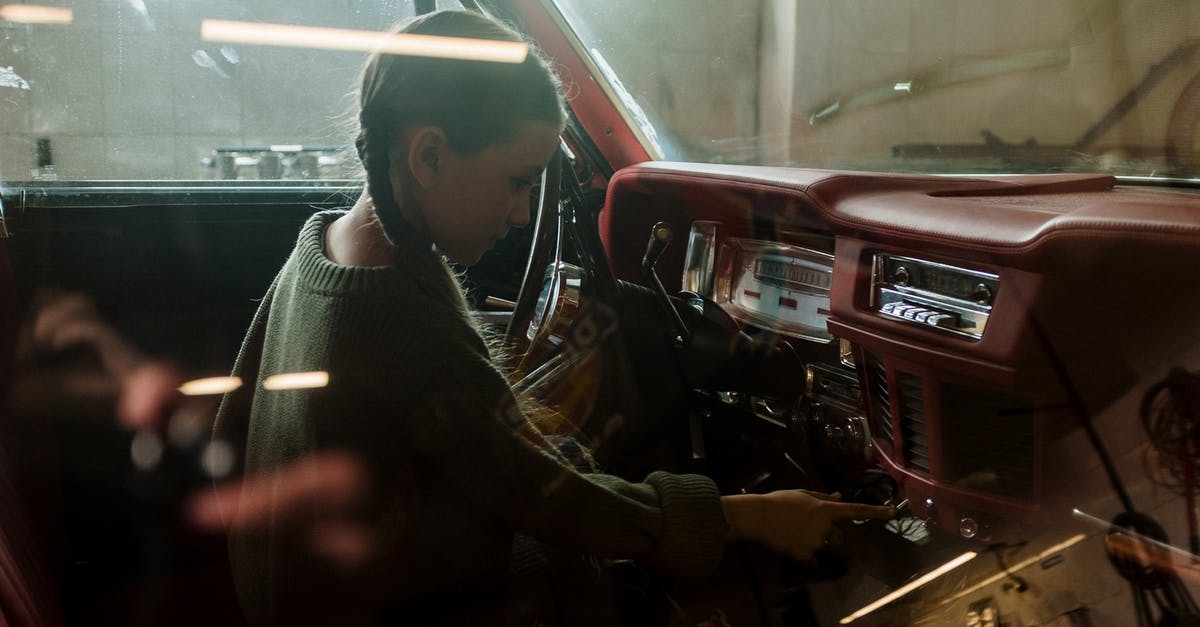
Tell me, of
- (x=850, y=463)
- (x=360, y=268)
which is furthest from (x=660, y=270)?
(x=360, y=268)

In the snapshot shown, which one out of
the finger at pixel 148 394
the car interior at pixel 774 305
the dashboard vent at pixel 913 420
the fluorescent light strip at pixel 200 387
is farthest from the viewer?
the finger at pixel 148 394

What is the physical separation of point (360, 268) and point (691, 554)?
0.49 metres

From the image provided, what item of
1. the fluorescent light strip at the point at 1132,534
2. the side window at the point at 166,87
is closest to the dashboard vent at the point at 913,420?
the fluorescent light strip at the point at 1132,534

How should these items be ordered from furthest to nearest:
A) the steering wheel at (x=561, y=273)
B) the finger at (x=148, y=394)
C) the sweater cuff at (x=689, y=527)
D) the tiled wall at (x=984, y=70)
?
1. the finger at (x=148, y=394)
2. the steering wheel at (x=561, y=273)
3. the tiled wall at (x=984, y=70)
4. the sweater cuff at (x=689, y=527)

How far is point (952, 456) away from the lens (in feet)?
4.11

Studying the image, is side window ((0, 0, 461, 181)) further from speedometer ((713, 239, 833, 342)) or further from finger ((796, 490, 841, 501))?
finger ((796, 490, 841, 501))

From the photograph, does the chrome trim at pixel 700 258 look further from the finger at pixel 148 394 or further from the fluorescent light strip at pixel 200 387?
the finger at pixel 148 394

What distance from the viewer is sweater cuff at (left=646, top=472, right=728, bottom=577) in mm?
1039

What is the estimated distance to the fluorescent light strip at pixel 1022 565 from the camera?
4.31ft

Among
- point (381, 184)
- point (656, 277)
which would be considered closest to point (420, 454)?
point (381, 184)

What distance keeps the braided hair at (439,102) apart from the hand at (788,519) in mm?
518

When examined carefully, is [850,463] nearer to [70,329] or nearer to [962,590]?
[962,590]

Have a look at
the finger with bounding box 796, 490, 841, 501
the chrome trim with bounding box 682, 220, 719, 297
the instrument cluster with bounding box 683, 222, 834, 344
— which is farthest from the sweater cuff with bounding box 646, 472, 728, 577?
the chrome trim with bounding box 682, 220, 719, 297

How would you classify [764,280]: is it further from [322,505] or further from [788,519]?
[322,505]
